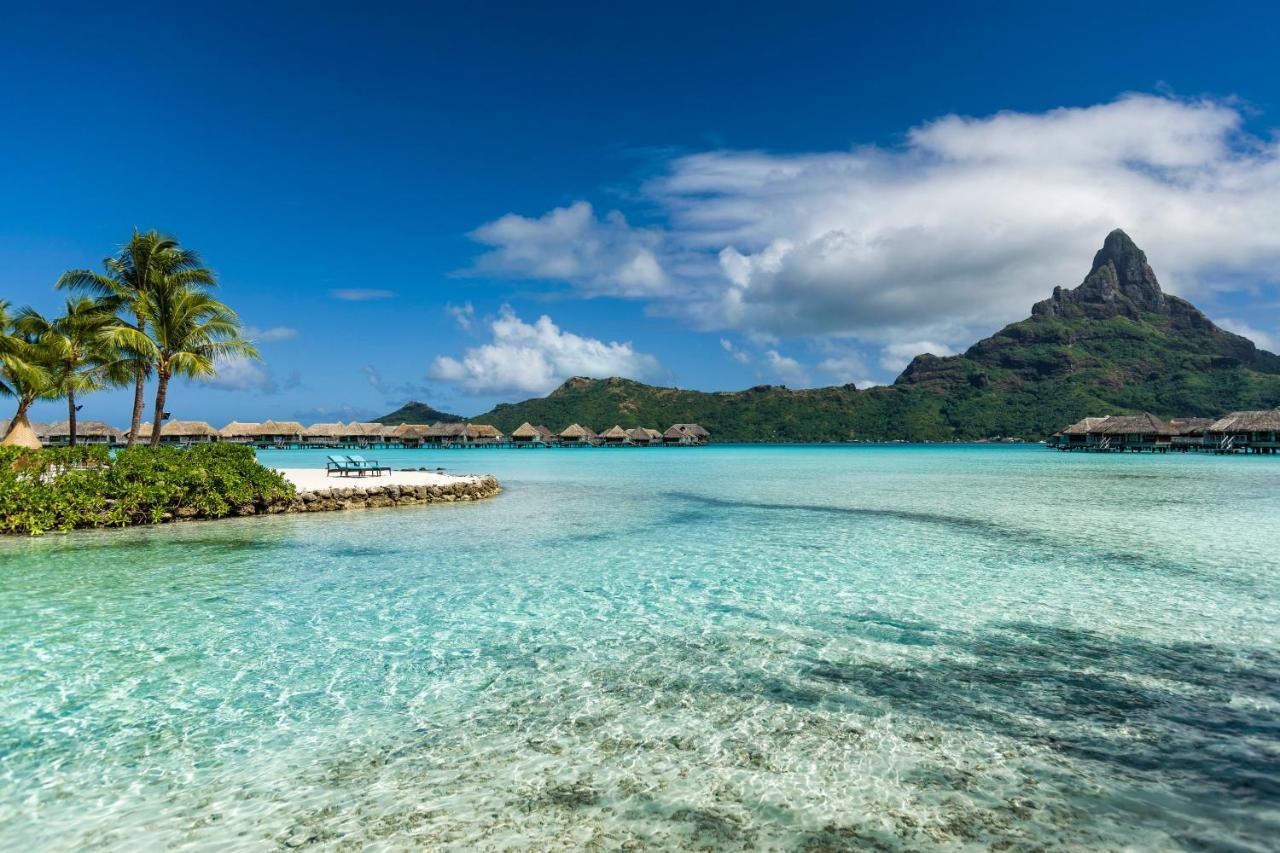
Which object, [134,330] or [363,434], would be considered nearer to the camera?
[134,330]

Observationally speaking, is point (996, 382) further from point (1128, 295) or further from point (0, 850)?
point (0, 850)

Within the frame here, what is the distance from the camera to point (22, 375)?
17984 millimetres

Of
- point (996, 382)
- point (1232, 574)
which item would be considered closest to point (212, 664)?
point (1232, 574)

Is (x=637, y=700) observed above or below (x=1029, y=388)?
below

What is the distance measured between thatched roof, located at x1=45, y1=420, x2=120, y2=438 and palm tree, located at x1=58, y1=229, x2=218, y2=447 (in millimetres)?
53075

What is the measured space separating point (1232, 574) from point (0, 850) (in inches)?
498

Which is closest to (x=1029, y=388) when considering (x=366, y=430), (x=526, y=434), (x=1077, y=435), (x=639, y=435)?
(x=1077, y=435)

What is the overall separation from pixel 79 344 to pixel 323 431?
58877mm

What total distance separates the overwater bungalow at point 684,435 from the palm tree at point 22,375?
258 feet

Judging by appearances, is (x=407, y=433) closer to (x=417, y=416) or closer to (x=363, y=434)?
(x=363, y=434)

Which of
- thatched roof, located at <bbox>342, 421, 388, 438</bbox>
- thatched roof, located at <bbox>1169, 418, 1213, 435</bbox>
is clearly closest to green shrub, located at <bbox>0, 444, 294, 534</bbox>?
thatched roof, located at <bbox>342, 421, 388, 438</bbox>

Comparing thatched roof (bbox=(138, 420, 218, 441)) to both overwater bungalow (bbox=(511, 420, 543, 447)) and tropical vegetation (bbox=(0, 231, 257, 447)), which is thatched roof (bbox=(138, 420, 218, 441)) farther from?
tropical vegetation (bbox=(0, 231, 257, 447))

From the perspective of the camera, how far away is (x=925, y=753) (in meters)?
3.92

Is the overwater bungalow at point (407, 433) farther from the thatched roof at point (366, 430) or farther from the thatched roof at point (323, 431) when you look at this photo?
the thatched roof at point (323, 431)
